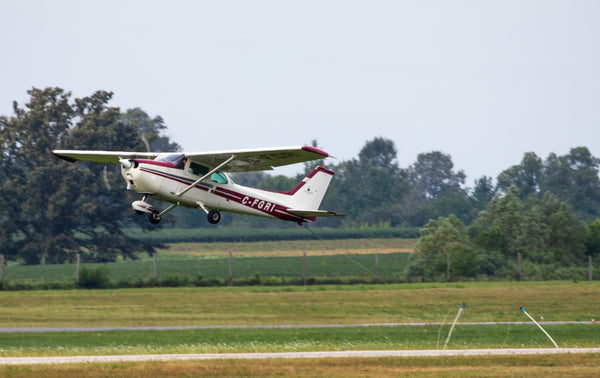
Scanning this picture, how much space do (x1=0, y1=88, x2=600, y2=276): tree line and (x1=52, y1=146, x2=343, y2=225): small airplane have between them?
16179 mm

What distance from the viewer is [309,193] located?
29.9 meters

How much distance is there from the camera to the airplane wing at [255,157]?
80.9 feet

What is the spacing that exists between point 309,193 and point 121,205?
3960 cm

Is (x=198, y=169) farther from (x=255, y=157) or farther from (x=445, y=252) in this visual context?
(x=445, y=252)

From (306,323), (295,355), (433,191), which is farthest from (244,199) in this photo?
(433,191)

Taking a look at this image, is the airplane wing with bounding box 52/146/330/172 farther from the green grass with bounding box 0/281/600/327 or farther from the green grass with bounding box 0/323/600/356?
the green grass with bounding box 0/281/600/327

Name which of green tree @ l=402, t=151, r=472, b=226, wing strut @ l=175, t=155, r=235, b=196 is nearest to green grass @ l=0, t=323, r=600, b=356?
wing strut @ l=175, t=155, r=235, b=196

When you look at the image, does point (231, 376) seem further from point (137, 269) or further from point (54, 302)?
point (137, 269)

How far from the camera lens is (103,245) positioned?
69312 millimetres

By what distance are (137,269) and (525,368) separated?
38313mm

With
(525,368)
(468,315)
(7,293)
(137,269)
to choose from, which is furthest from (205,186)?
(137,269)

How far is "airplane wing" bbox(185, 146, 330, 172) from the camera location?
24.7m

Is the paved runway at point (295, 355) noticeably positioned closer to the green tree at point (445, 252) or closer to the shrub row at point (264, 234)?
the green tree at point (445, 252)

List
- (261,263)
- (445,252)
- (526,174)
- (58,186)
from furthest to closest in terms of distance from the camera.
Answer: (526,174)
(58,186)
(261,263)
(445,252)
